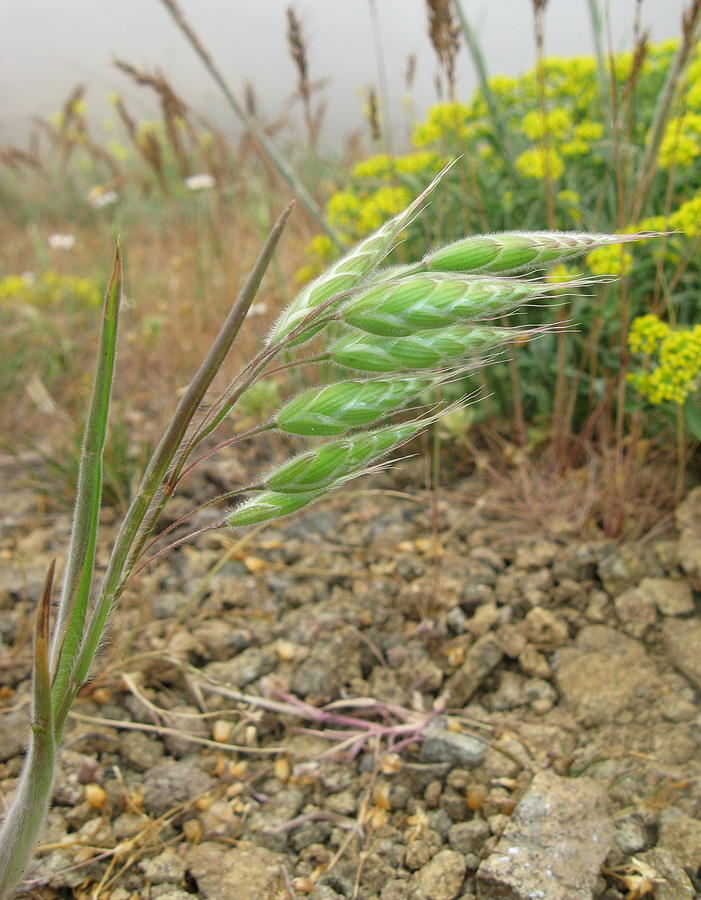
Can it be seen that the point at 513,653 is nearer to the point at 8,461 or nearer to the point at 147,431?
the point at 147,431

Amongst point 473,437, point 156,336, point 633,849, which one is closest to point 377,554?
point 473,437

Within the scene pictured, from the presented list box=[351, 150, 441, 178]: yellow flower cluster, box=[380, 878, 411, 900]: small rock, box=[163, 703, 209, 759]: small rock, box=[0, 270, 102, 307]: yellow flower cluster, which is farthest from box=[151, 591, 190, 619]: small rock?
box=[0, 270, 102, 307]: yellow flower cluster

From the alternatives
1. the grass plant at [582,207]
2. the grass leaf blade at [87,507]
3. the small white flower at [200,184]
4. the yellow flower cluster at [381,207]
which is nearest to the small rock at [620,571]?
the grass plant at [582,207]

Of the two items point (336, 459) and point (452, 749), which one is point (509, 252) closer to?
point (336, 459)

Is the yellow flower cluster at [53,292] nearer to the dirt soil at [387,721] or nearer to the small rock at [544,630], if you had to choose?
the dirt soil at [387,721]

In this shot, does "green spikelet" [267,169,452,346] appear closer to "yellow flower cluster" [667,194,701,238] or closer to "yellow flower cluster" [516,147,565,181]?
"yellow flower cluster" [667,194,701,238]
